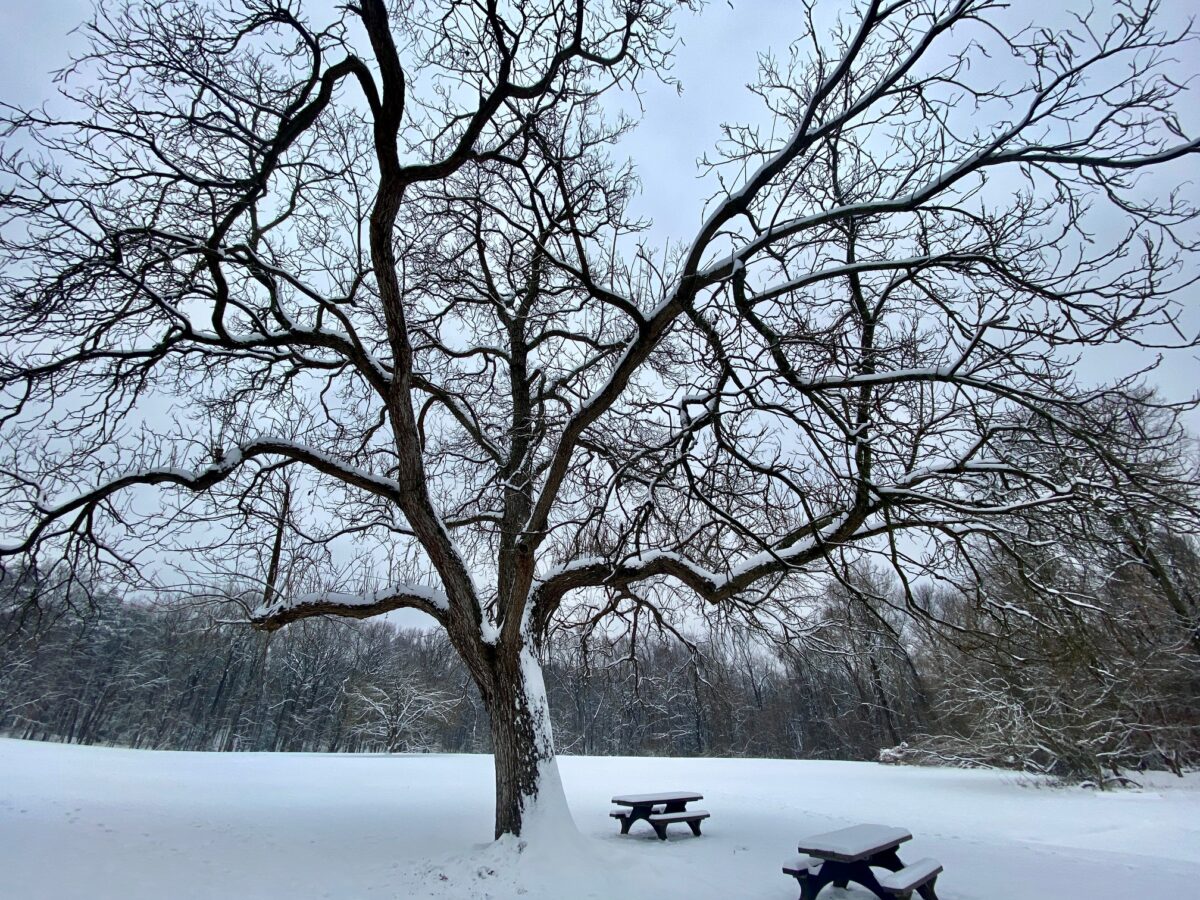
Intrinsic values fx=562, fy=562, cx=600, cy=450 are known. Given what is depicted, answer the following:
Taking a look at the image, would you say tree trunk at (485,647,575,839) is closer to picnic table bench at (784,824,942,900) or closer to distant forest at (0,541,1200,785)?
distant forest at (0,541,1200,785)

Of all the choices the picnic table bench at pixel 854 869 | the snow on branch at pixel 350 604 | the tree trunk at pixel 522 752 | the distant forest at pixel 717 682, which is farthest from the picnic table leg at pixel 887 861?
the snow on branch at pixel 350 604

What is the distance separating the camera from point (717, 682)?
351 inches

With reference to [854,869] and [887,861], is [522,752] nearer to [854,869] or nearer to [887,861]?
[854,869]

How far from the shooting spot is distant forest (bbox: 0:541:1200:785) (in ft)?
19.4

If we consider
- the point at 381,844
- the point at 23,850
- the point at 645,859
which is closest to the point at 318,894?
the point at 381,844

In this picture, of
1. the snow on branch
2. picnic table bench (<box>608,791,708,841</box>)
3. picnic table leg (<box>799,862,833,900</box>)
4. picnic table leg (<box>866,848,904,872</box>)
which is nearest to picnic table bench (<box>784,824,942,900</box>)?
picnic table leg (<box>799,862,833,900</box>)

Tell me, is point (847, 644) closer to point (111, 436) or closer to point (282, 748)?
point (111, 436)

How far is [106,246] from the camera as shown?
4.83 meters

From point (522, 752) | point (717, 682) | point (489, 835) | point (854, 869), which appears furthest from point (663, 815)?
point (854, 869)

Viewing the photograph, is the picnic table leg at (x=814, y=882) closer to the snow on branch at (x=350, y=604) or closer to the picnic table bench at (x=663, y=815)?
the picnic table bench at (x=663, y=815)

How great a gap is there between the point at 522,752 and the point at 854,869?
10.4ft

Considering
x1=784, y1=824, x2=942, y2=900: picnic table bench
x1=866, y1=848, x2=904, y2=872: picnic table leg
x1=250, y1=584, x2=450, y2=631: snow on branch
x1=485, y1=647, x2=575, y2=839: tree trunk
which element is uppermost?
x1=250, y1=584, x2=450, y2=631: snow on branch

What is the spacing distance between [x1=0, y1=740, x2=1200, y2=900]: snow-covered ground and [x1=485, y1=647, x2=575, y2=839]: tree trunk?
251mm

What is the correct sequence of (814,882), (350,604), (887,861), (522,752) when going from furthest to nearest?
(350,604), (522,752), (887,861), (814,882)
